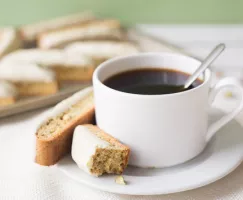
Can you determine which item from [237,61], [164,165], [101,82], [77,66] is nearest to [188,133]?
[164,165]

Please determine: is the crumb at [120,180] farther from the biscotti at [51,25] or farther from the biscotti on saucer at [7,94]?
the biscotti at [51,25]

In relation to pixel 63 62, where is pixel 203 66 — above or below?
above

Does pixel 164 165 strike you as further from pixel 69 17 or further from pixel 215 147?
pixel 69 17

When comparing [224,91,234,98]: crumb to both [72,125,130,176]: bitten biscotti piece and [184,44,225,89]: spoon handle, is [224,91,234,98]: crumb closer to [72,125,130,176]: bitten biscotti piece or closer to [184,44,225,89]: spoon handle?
[184,44,225,89]: spoon handle

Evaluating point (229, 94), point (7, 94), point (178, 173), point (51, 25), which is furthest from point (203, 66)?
point (51, 25)

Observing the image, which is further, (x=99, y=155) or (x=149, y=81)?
(x=149, y=81)

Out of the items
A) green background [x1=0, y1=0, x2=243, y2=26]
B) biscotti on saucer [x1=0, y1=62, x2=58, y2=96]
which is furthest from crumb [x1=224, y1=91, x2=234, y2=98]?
green background [x1=0, y1=0, x2=243, y2=26]

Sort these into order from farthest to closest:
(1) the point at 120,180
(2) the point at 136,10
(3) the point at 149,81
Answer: (2) the point at 136,10, (3) the point at 149,81, (1) the point at 120,180

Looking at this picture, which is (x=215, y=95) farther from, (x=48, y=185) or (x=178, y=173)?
(x=48, y=185)
